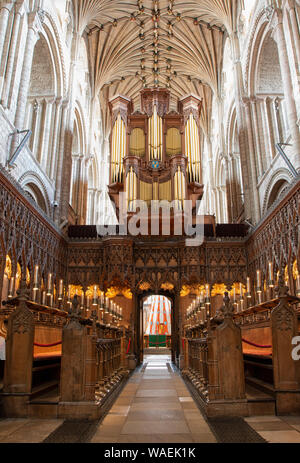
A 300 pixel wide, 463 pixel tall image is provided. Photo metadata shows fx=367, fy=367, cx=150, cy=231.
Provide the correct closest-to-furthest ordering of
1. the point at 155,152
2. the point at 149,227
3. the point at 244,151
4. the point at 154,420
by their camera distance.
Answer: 1. the point at 154,420
2. the point at 149,227
3. the point at 244,151
4. the point at 155,152

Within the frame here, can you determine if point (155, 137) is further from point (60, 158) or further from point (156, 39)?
point (156, 39)

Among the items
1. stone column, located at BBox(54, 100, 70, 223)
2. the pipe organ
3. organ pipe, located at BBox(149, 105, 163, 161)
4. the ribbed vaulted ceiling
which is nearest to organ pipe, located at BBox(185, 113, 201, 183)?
the pipe organ

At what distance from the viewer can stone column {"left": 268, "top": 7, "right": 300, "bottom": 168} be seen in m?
10.6

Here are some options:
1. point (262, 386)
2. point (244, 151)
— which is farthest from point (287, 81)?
point (262, 386)

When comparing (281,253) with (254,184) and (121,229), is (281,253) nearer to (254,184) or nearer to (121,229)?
(254,184)

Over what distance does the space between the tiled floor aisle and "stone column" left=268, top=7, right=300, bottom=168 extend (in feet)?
24.6

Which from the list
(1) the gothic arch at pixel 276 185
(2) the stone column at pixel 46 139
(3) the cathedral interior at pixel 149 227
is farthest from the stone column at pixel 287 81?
(2) the stone column at pixel 46 139

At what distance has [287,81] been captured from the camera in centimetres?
1113

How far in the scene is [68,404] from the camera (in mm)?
4480

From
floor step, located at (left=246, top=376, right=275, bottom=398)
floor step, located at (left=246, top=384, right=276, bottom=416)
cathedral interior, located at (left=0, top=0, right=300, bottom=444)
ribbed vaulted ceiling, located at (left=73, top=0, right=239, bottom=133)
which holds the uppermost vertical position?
ribbed vaulted ceiling, located at (left=73, top=0, right=239, bottom=133)

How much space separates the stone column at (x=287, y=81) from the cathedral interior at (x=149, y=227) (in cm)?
4

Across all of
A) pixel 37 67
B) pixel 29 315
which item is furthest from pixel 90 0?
pixel 29 315

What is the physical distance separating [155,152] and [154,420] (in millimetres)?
16470

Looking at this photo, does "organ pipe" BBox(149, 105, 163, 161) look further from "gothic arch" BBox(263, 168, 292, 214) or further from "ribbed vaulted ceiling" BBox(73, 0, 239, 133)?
"gothic arch" BBox(263, 168, 292, 214)
